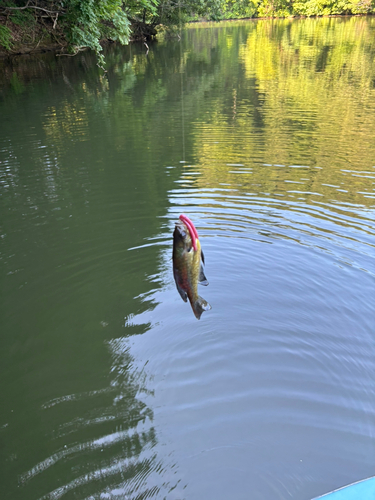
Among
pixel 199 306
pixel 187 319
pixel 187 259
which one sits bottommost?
pixel 187 319

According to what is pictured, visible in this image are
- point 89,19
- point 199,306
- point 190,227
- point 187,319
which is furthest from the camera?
point 89,19

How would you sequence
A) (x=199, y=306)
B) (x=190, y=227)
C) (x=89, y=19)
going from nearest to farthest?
(x=190, y=227) → (x=199, y=306) → (x=89, y=19)

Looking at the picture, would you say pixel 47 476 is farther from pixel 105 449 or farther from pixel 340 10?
pixel 340 10

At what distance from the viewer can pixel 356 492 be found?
97.6 inches

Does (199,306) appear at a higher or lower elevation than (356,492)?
higher

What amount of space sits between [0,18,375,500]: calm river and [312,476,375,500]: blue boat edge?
589mm

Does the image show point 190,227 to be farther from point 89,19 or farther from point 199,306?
point 89,19

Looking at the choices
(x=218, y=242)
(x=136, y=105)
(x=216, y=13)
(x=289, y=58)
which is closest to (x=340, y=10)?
(x=216, y=13)

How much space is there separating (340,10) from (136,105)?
74575 millimetres

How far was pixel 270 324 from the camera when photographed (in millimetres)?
4641

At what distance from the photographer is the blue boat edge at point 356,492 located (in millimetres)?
2451

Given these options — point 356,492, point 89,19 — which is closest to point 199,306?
point 356,492

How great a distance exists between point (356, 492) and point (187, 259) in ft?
5.88

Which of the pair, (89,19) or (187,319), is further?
(89,19)
